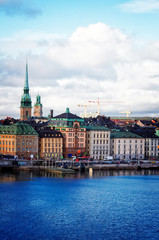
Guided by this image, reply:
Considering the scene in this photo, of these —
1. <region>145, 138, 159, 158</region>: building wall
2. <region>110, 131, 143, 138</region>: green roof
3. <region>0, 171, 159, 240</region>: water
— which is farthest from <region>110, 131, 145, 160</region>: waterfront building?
<region>0, 171, 159, 240</region>: water

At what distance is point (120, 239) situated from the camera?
40844mm

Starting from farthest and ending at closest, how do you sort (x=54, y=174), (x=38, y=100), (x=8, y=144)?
(x=38, y=100) → (x=8, y=144) → (x=54, y=174)

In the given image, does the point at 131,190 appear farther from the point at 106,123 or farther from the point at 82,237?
the point at 106,123

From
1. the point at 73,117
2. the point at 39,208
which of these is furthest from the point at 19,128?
the point at 39,208

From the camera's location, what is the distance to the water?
4231cm

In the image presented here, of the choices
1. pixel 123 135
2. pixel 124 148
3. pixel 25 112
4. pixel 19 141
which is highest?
pixel 25 112

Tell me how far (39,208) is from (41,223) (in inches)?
229

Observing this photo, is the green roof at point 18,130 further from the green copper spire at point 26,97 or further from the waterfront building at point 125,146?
the green copper spire at point 26,97

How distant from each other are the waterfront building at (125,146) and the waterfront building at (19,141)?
15.3 meters

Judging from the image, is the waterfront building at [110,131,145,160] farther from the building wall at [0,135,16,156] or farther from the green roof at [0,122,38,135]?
the building wall at [0,135,16,156]

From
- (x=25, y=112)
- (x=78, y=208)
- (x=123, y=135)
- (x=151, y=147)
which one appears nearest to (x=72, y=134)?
(x=123, y=135)

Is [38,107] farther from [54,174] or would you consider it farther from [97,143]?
[54,174]

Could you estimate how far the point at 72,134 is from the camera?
95.9 metres

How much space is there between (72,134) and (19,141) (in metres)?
9.88
